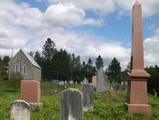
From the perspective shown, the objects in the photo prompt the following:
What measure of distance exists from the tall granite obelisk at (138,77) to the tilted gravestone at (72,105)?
750cm

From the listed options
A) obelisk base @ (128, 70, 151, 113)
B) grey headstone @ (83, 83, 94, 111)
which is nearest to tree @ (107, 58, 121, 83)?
grey headstone @ (83, 83, 94, 111)

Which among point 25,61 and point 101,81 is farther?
point 25,61

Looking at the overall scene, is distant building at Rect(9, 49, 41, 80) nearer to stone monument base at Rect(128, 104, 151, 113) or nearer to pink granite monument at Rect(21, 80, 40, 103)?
pink granite monument at Rect(21, 80, 40, 103)

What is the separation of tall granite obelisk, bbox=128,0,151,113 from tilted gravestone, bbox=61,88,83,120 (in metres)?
7.50

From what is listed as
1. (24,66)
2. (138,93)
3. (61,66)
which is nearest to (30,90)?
(138,93)

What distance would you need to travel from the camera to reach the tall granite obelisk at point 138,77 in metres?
17.8

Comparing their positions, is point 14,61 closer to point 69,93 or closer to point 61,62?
point 61,62

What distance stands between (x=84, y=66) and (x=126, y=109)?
12327 cm

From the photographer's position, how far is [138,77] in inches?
715

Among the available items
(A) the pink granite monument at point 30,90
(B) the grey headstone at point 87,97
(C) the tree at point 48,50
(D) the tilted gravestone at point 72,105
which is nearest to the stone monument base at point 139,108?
(B) the grey headstone at point 87,97

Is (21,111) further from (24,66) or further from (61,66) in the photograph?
(61,66)

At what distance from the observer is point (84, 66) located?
14138cm

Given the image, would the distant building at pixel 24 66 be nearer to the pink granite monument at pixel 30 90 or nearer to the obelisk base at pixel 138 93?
the pink granite monument at pixel 30 90

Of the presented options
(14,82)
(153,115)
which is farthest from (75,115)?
(14,82)
